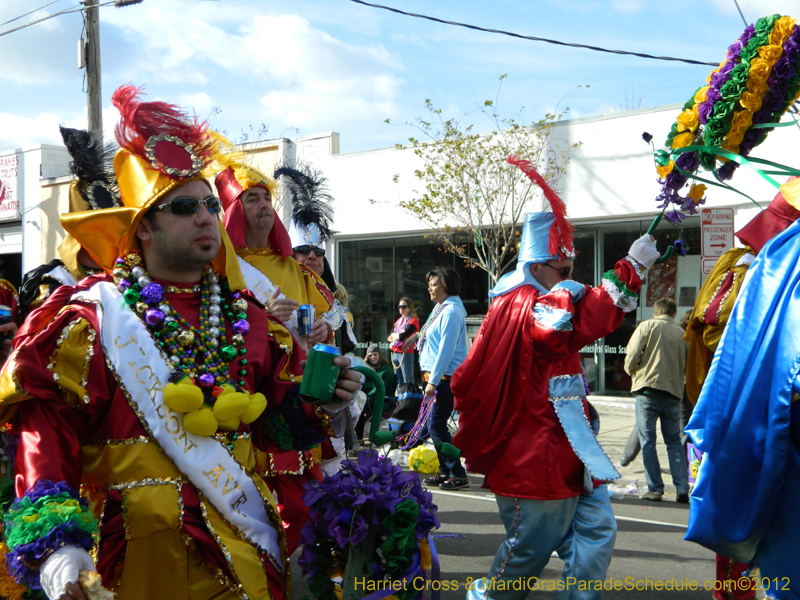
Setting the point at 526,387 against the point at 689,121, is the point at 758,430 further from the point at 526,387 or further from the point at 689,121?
the point at 526,387

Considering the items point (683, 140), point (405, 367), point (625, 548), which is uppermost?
point (683, 140)

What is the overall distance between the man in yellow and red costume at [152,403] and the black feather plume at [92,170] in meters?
1.00

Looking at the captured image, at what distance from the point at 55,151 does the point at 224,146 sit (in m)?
22.9

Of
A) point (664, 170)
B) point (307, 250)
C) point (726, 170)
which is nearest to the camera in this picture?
point (726, 170)

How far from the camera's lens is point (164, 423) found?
2.34m

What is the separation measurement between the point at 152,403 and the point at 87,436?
0.23 metres

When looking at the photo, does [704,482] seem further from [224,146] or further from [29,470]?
[224,146]

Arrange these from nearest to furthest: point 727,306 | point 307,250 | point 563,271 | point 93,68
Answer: point 727,306, point 563,271, point 307,250, point 93,68

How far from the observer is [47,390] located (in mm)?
2191

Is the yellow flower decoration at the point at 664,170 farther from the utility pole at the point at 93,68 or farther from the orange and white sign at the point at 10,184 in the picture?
the orange and white sign at the point at 10,184

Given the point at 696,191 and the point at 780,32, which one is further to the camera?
the point at 696,191

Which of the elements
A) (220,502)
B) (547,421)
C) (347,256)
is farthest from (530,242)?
(347,256)

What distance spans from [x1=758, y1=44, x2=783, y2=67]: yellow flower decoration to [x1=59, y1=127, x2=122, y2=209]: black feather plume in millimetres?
2869

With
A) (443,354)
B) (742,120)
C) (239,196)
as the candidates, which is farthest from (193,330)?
(443,354)
